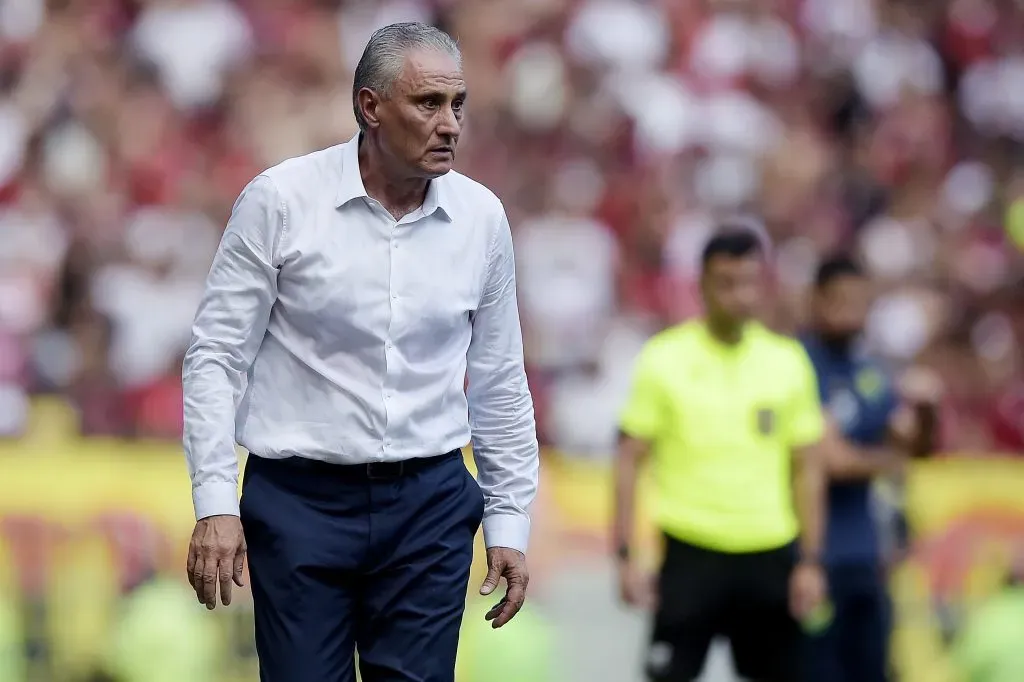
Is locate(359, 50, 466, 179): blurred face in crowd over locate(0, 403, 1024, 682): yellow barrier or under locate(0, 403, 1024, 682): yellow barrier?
over

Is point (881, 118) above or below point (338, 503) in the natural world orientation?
above

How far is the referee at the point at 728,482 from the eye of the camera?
21.3ft

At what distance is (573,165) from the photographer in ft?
39.9

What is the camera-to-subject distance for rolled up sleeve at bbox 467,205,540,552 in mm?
4309

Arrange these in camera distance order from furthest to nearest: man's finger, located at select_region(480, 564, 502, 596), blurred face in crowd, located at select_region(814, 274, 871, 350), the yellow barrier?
the yellow barrier → blurred face in crowd, located at select_region(814, 274, 871, 350) → man's finger, located at select_region(480, 564, 502, 596)

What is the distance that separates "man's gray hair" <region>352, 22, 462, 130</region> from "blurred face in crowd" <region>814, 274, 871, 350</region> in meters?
3.60

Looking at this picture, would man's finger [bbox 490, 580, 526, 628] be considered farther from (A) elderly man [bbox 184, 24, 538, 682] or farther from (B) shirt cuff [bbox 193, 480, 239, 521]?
(B) shirt cuff [bbox 193, 480, 239, 521]

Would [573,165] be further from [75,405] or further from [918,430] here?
[918,430]

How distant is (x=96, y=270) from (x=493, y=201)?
23.2 feet

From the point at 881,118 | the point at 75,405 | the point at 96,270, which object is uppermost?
the point at 881,118

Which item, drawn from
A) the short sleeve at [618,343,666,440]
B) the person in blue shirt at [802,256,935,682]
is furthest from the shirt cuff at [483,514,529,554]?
the person in blue shirt at [802,256,935,682]

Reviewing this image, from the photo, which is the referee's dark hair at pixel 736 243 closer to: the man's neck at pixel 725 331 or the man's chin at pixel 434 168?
the man's neck at pixel 725 331

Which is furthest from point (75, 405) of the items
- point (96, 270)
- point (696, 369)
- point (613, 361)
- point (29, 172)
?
point (696, 369)

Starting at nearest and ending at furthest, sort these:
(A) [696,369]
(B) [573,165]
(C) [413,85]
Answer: (C) [413,85] → (A) [696,369] → (B) [573,165]
